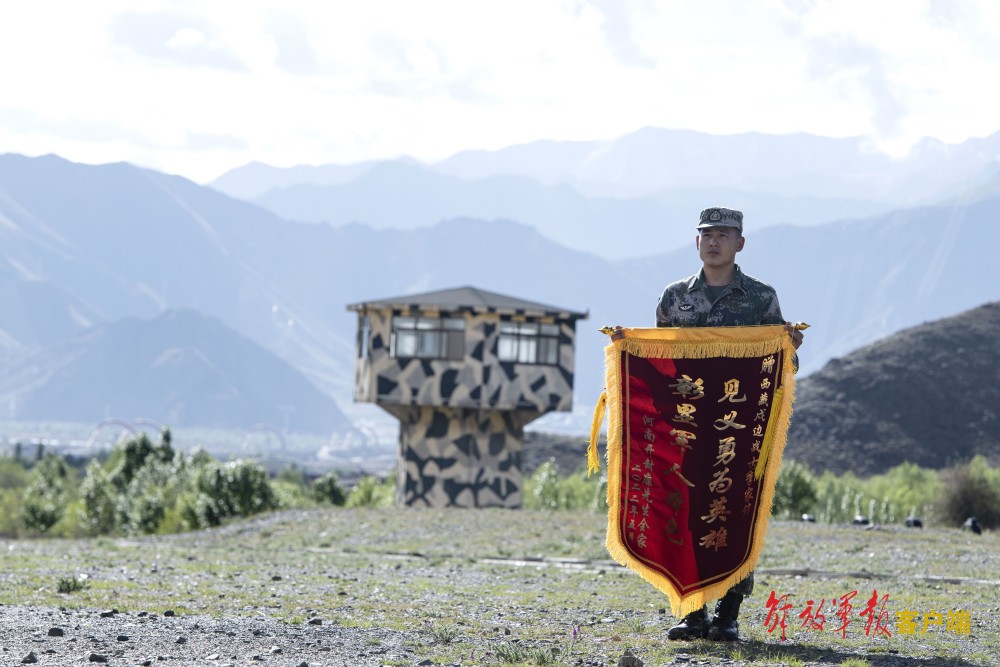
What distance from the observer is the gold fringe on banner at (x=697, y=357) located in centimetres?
995

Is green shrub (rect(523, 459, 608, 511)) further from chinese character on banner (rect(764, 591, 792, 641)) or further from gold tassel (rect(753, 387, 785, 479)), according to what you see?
gold tassel (rect(753, 387, 785, 479))

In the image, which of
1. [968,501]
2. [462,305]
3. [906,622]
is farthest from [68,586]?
[462,305]

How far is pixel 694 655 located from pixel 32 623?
4493mm

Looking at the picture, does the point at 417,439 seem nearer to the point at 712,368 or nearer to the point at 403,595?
the point at 403,595

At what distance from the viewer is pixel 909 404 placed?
98.3 metres

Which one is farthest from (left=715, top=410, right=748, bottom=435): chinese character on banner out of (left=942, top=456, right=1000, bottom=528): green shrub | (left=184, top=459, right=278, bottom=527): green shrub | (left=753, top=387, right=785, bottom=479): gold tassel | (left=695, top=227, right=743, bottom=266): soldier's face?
(left=184, top=459, right=278, bottom=527): green shrub

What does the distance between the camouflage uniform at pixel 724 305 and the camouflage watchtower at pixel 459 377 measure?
113 feet

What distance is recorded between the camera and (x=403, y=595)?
522 inches

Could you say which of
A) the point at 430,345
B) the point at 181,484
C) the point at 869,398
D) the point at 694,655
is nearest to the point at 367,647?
the point at 694,655

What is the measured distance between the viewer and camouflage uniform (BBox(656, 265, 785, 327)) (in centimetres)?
1027

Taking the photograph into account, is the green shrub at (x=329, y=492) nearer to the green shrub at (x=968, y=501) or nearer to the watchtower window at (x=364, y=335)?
the watchtower window at (x=364, y=335)

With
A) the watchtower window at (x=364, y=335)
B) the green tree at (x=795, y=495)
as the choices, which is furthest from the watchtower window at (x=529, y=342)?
the green tree at (x=795, y=495)

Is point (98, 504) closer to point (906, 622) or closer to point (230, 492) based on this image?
point (230, 492)

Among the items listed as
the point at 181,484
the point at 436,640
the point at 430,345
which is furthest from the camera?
the point at 181,484
